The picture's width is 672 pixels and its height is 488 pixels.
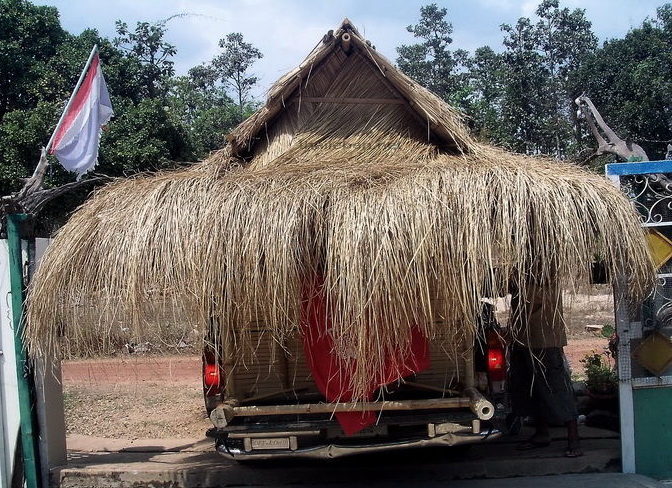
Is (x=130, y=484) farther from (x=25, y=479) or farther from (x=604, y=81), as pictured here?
(x=604, y=81)

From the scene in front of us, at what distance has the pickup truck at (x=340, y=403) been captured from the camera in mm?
4656

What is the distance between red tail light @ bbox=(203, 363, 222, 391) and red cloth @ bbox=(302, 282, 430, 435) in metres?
0.72

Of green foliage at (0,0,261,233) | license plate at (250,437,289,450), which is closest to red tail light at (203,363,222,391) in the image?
license plate at (250,437,289,450)

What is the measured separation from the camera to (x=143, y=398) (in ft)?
32.1

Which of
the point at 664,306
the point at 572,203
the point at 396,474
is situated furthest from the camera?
the point at 396,474

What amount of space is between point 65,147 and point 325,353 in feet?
9.28

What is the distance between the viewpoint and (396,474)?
219 inches

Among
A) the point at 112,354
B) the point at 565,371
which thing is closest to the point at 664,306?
the point at 565,371

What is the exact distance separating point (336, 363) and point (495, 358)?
1.24 meters

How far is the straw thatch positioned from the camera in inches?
170

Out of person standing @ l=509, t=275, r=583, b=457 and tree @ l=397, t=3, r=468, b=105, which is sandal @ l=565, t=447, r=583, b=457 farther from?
tree @ l=397, t=3, r=468, b=105

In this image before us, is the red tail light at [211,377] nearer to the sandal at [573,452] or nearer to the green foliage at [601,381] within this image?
the sandal at [573,452]

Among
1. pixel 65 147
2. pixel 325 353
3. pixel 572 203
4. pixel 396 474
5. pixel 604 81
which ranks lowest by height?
pixel 396 474

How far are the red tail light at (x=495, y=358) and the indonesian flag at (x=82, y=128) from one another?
362 cm
